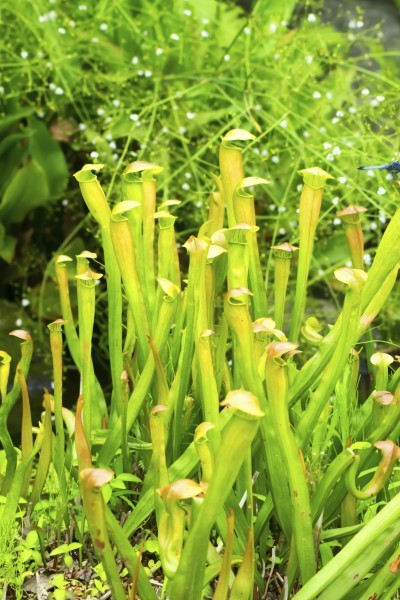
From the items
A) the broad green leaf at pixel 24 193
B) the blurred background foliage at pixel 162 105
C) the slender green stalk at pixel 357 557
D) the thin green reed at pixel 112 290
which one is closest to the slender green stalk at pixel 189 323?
the thin green reed at pixel 112 290

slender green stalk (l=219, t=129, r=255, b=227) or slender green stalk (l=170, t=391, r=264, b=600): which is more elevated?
slender green stalk (l=219, t=129, r=255, b=227)

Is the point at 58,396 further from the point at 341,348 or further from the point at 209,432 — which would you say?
the point at 341,348

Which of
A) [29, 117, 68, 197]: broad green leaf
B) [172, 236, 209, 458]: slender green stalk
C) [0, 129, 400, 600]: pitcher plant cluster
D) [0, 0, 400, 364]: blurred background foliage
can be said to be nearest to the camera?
[0, 129, 400, 600]: pitcher plant cluster

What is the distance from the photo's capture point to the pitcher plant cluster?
3.29 ft

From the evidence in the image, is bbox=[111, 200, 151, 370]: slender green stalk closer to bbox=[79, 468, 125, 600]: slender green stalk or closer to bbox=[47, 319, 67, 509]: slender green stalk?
bbox=[47, 319, 67, 509]: slender green stalk

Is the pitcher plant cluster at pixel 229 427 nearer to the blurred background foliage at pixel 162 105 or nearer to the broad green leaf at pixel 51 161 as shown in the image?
the blurred background foliage at pixel 162 105

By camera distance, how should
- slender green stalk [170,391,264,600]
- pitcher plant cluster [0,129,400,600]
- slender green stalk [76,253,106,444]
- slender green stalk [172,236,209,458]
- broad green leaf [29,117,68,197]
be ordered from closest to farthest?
slender green stalk [170,391,264,600], pitcher plant cluster [0,129,400,600], slender green stalk [172,236,209,458], slender green stalk [76,253,106,444], broad green leaf [29,117,68,197]

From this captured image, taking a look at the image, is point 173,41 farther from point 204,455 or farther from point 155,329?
point 204,455

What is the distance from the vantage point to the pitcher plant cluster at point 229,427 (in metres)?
1.00

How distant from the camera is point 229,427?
2.84 feet

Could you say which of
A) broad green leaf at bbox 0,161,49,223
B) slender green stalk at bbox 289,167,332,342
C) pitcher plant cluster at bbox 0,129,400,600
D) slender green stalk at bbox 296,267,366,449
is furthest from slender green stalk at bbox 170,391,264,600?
broad green leaf at bbox 0,161,49,223

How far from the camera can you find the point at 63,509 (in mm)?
1339

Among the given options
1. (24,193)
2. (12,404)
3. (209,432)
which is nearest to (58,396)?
(12,404)

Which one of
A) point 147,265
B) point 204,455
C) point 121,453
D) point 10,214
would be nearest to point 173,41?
point 10,214
